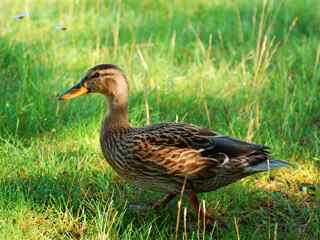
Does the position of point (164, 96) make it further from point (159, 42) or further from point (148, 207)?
point (148, 207)

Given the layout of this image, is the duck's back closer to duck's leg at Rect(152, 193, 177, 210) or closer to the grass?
duck's leg at Rect(152, 193, 177, 210)

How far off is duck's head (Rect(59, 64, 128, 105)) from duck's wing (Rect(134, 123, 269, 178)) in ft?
1.15

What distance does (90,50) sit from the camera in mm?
6578

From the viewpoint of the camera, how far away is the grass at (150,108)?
13.5 ft

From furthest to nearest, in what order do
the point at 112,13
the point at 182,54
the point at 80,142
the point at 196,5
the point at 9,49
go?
the point at 196,5 < the point at 112,13 < the point at 182,54 < the point at 9,49 < the point at 80,142

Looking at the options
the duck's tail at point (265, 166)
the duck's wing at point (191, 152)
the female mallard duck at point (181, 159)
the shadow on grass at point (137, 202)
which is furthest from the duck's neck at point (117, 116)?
the duck's tail at point (265, 166)

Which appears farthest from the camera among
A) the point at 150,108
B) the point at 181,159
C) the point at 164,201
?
the point at 150,108

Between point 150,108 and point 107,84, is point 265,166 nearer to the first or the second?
point 107,84

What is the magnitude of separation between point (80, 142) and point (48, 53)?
1.63 meters

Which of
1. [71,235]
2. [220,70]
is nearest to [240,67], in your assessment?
[220,70]

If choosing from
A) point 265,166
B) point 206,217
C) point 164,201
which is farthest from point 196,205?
point 265,166

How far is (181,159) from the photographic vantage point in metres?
4.04

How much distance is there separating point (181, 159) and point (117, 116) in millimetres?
591

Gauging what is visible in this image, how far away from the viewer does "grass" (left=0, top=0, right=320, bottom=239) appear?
13.5 ft
